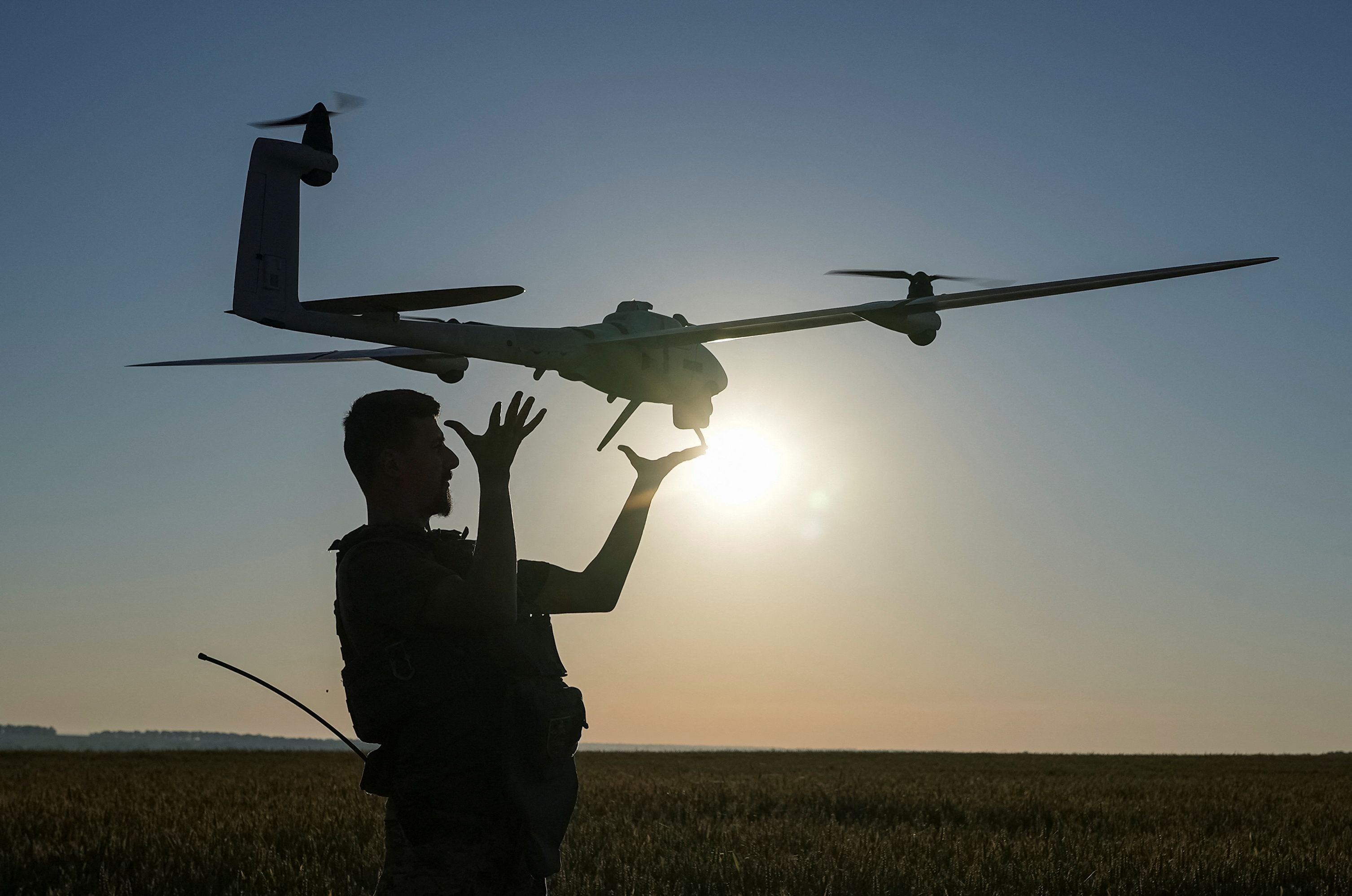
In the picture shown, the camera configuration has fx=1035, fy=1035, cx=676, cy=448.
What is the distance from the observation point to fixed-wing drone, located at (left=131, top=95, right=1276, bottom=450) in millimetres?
5500

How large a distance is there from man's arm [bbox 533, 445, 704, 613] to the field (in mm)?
4451

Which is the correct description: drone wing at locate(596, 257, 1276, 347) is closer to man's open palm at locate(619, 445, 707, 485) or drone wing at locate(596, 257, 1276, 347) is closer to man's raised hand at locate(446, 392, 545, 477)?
man's open palm at locate(619, 445, 707, 485)

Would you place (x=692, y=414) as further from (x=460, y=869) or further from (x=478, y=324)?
(x=460, y=869)

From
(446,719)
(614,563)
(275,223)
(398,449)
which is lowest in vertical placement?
(446,719)

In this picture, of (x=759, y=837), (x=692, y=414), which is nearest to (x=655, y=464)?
(x=692, y=414)

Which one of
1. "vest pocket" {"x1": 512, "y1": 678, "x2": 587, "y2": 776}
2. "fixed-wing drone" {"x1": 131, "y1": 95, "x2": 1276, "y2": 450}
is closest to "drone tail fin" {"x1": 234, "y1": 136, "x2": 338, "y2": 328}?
"fixed-wing drone" {"x1": 131, "y1": 95, "x2": 1276, "y2": 450}

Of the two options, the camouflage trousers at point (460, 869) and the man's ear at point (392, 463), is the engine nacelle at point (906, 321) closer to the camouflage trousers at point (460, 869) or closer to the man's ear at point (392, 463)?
the man's ear at point (392, 463)

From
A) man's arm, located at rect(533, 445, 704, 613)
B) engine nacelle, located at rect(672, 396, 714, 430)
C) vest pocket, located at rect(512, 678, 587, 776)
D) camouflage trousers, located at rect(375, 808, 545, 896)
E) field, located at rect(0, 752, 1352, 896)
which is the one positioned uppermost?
engine nacelle, located at rect(672, 396, 714, 430)

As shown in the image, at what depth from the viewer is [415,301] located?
5484 mm

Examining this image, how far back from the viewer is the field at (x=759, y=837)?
9.36 meters

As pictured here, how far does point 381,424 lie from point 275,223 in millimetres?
2250

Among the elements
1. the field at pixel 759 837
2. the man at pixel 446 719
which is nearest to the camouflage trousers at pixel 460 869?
the man at pixel 446 719

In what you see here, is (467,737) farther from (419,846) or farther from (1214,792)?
(1214,792)

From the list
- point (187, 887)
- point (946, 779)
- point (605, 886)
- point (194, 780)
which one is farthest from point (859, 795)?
point (194, 780)
